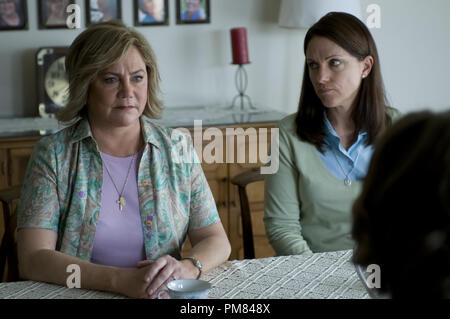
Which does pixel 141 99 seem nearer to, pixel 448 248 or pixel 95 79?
pixel 95 79

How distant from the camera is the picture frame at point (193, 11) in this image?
3.49m

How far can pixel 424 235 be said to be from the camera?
0.71 metres

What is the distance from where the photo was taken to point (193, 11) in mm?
3512

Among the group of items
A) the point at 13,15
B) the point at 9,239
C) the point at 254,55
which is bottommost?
the point at 9,239

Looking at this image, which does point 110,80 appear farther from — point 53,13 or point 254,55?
point 254,55

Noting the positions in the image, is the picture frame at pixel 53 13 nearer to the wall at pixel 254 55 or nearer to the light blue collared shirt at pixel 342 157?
the wall at pixel 254 55

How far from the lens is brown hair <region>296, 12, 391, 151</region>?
2123 mm

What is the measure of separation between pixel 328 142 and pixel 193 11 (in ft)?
5.25

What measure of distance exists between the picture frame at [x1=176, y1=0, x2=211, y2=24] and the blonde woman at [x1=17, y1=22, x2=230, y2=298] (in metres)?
1.57

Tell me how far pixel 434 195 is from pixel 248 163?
2.50 m

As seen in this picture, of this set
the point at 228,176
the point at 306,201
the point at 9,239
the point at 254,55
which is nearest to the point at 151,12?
the point at 254,55
